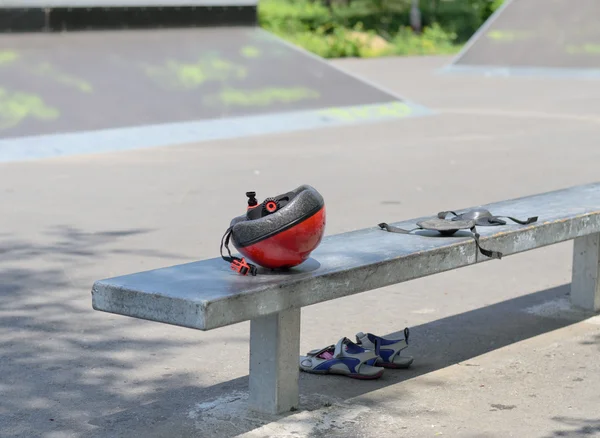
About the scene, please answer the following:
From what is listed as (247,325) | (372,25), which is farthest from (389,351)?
(372,25)

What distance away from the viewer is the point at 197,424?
401 cm

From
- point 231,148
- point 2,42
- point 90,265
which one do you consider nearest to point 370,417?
point 90,265

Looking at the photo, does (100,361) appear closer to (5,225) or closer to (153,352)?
(153,352)

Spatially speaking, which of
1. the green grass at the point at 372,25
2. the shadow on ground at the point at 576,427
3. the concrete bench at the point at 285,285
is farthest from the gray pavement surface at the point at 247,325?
the green grass at the point at 372,25

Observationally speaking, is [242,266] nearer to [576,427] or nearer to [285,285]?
[285,285]

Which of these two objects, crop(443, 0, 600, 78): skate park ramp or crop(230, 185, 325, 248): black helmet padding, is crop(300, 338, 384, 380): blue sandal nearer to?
crop(230, 185, 325, 248): black helmet padding

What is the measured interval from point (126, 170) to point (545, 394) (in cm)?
653

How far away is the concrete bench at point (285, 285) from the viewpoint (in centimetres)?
362

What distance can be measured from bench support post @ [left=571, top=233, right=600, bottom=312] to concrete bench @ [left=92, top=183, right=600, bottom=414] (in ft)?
1.62

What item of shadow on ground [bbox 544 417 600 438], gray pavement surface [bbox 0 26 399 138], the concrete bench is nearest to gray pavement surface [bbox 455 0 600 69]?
gray pavement surface [bbox 0 26 399 138]

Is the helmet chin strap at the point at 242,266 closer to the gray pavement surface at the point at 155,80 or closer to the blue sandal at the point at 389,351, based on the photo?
the blue sandal at the point at 389,351

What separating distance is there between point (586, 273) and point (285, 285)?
2.33m

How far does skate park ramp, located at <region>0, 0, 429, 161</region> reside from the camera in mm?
11656

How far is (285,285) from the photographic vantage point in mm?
3775
